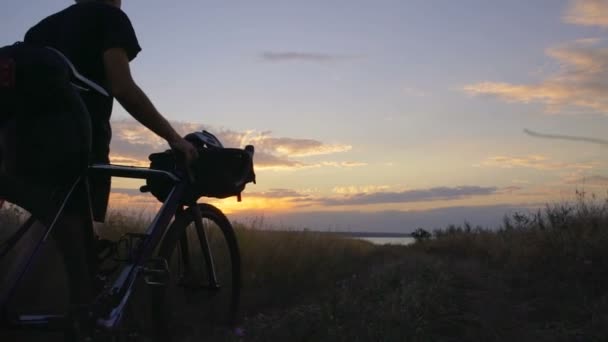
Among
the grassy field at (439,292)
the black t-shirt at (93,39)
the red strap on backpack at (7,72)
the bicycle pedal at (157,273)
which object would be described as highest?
the black t-shirt at (93,39)

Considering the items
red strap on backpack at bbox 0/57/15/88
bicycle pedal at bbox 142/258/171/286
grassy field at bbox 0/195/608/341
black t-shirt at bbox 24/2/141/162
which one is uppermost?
black t-shirt at bbox 24/2/141/162

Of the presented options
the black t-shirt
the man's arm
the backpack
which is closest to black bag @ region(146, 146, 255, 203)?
the backpack

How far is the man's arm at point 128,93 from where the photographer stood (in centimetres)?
293

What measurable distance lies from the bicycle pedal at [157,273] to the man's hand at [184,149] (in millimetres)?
597

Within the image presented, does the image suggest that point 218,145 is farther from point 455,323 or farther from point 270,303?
point 270,303

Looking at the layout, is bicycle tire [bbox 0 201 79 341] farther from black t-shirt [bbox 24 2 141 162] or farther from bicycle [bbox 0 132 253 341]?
black t-shirt [bbox 24 2 141 162]

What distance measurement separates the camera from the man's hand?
3330mm

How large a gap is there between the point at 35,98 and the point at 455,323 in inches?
137

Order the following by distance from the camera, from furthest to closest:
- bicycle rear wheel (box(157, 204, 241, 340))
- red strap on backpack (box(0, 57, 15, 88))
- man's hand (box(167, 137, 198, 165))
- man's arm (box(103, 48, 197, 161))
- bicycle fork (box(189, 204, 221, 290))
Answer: bicycle fork (box(189, 204, 221, 290)) < bicycle rear wheel (box(157, 204, 241, 340)) < man's hand (box(167, 137, 198, 165)) < man's arm (box(103, 48, 197, 161)) < red strap on backpack (box(0, 57, 15, 88))

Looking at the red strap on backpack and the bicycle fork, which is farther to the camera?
the bicycle fork

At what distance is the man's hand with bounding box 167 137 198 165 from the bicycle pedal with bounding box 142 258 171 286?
597 mm

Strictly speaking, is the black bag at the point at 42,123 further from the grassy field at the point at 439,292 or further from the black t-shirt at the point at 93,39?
the grassy field at the point at 439,292

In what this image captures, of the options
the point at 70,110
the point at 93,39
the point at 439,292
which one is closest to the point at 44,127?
the point at 70,110

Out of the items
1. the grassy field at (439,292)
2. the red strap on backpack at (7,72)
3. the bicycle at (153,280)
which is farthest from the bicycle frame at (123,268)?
the grassy field at (439,292)
